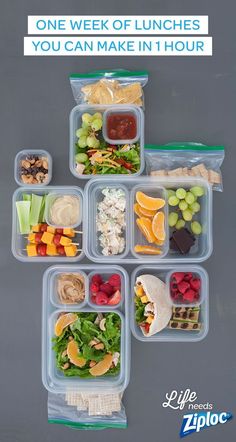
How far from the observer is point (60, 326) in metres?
1.54

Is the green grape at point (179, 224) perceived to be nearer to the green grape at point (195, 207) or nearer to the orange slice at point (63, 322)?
the green grape at point (195, 207)

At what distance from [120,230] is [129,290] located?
20 centimetres

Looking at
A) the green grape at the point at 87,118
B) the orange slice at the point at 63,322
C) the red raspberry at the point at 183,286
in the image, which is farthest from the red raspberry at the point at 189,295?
the green grape at the point at 87,118

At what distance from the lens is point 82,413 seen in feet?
5.22

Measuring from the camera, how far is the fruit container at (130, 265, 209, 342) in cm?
154

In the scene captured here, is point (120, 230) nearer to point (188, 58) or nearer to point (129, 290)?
point (129, 290)

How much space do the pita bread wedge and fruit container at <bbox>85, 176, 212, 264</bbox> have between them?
67 mm

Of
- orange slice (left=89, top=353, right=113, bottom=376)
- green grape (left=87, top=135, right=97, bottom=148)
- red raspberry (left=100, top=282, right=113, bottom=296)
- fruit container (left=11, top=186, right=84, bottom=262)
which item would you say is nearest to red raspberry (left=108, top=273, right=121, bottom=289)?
red raspberry (left=100, top=282, right=113, bottom=296)

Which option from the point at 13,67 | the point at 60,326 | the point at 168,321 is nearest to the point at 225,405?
the point at 168,321

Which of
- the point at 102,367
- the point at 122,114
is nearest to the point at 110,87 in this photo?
the point at 122,114

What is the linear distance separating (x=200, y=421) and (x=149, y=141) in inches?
37.3

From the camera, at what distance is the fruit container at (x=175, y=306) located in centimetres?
154

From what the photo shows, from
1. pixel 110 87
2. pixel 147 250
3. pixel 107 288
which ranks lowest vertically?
A: pixel 107 288

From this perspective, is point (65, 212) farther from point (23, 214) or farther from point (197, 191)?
point (197, 191)
